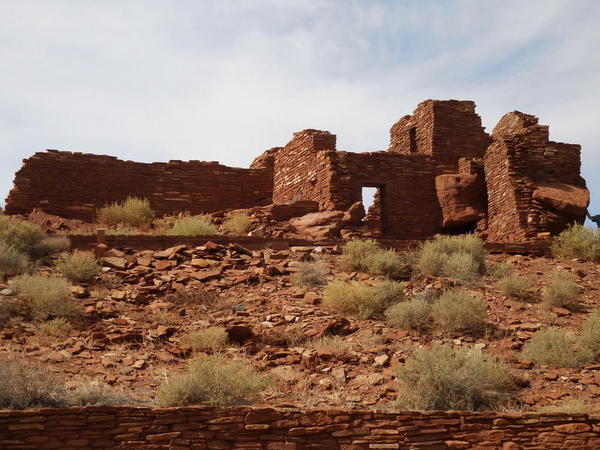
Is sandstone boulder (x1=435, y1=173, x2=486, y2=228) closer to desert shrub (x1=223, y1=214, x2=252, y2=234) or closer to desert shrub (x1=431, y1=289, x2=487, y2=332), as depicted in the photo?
desert shrub (x1=223, y1=214, x2=252, y2=234)

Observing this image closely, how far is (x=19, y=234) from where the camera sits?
51.2 feet

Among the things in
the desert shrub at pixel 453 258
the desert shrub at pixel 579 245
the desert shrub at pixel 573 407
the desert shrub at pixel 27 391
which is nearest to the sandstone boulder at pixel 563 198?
the desert shrub at pixel 579 245

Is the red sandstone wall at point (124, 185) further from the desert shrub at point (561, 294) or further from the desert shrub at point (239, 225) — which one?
the desert shrub at point (561, 294)

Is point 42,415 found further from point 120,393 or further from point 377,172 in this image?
point 377,172

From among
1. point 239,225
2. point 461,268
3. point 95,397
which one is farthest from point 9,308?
point 461,268

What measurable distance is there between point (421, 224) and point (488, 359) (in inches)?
406

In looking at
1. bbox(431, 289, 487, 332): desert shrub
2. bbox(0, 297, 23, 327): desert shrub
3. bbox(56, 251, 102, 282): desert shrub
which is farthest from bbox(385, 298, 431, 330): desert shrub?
bbox(0, 297, 23, 327): desert shrub

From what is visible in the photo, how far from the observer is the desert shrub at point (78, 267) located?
13727 mm

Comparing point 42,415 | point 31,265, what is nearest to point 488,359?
point 42,415

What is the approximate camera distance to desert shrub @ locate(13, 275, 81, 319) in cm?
1198

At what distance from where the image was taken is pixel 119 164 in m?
21.6

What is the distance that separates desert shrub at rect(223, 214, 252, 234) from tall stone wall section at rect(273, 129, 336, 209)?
211cm

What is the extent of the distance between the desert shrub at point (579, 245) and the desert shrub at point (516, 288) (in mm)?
3512

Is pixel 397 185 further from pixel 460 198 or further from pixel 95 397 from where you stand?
pixel 95 397
